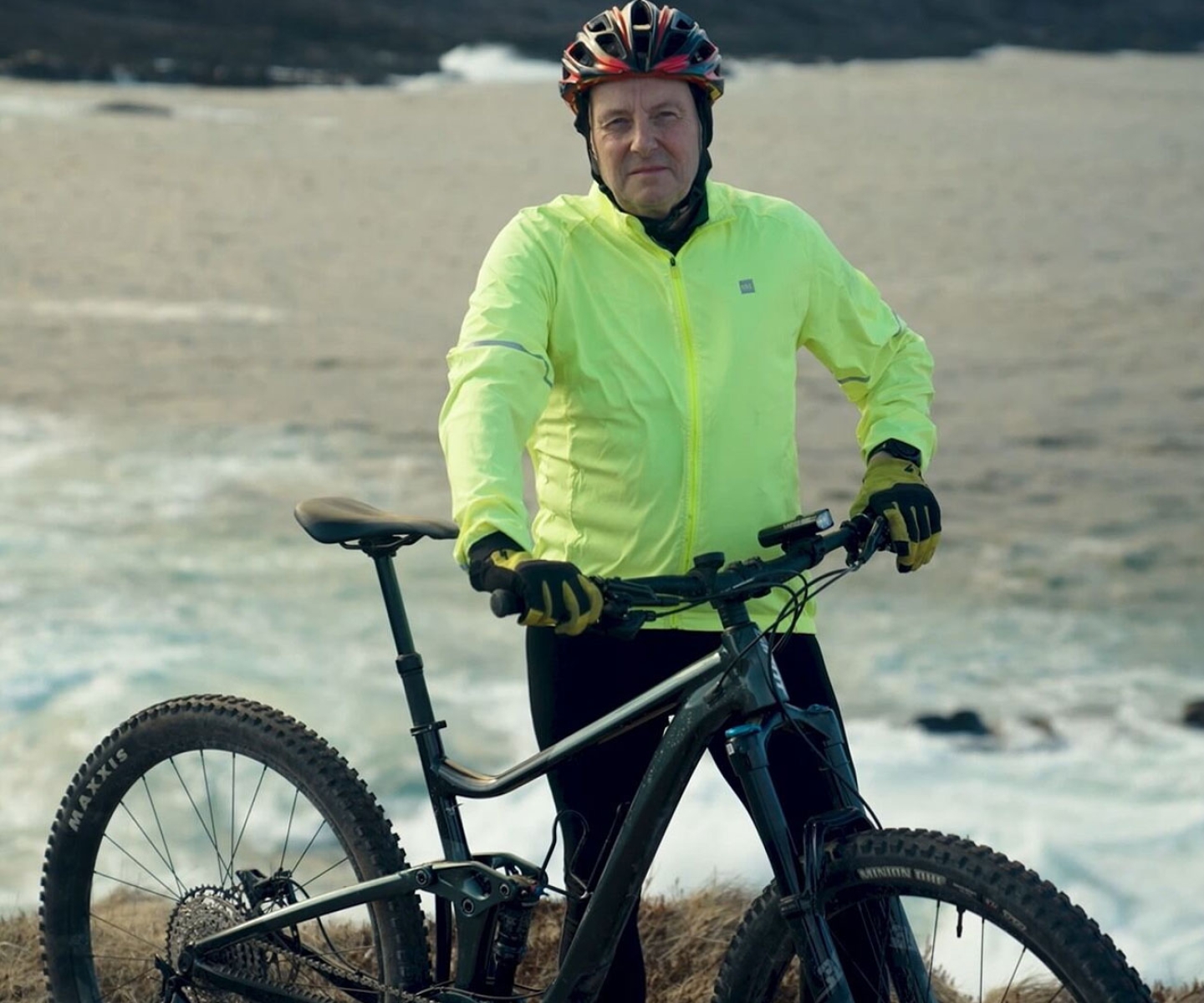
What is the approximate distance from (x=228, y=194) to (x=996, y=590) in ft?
110

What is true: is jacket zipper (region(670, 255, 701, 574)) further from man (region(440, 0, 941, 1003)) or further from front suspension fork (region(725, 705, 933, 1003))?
front suspension fork (region(725, 705, 933, 1003))

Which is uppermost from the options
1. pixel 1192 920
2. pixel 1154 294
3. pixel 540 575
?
pixel 1154 294

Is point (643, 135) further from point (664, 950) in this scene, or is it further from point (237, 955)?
point (664, 950)

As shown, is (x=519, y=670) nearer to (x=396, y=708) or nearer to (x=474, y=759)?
(x=396, y=708)

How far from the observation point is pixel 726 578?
253cm

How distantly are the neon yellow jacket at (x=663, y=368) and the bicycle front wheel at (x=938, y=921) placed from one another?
52 cm

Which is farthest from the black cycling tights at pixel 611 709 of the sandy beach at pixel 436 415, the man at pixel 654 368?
the sandy beach at pixel 436 415

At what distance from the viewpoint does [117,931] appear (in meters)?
3.78

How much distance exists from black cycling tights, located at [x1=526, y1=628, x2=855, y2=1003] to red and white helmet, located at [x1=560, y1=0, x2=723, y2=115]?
2.95 feet

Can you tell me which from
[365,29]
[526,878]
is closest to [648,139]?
[526,878]

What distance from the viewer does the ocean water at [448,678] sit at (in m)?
13.4

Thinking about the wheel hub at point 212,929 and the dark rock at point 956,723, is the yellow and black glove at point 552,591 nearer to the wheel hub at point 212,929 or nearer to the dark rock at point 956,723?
the wheel hub at point 212,929

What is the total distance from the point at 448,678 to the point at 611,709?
48.3 feet

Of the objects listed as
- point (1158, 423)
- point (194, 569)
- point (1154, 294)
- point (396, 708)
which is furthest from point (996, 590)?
point (1154, 294)
